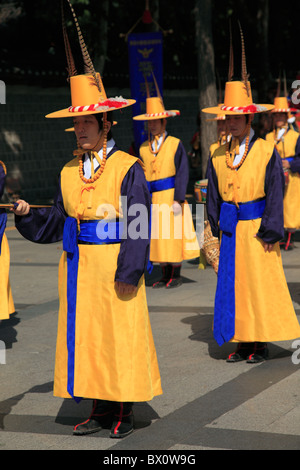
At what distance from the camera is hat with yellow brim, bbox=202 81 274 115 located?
6.35 metres

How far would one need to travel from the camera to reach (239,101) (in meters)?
6.41

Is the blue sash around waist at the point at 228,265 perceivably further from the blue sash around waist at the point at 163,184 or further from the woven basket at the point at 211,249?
the blue sash around waist at the point at 163,184

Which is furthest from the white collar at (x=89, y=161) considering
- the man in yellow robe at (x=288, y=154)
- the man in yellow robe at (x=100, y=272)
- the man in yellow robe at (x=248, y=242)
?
the man in yellow robe at (x=288, y=154)

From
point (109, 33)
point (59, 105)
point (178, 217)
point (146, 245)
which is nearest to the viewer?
point (146, 245)

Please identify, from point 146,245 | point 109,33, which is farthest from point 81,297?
point 109,33

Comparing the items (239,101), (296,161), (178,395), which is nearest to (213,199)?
(239,101)

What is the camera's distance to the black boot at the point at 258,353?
644cm

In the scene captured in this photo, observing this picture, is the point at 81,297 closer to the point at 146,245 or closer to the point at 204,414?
the point at 146,245

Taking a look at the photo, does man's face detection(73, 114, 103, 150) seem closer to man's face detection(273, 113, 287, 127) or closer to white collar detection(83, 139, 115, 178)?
white collar detection(83, 139, 115, 178)

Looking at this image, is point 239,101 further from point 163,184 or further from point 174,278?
point 174,278

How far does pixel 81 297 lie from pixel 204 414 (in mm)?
1025

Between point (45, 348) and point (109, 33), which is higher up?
point (109, 33)

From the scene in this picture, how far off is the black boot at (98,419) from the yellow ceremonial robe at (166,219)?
4.51 meters

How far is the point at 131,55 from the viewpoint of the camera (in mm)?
15992
